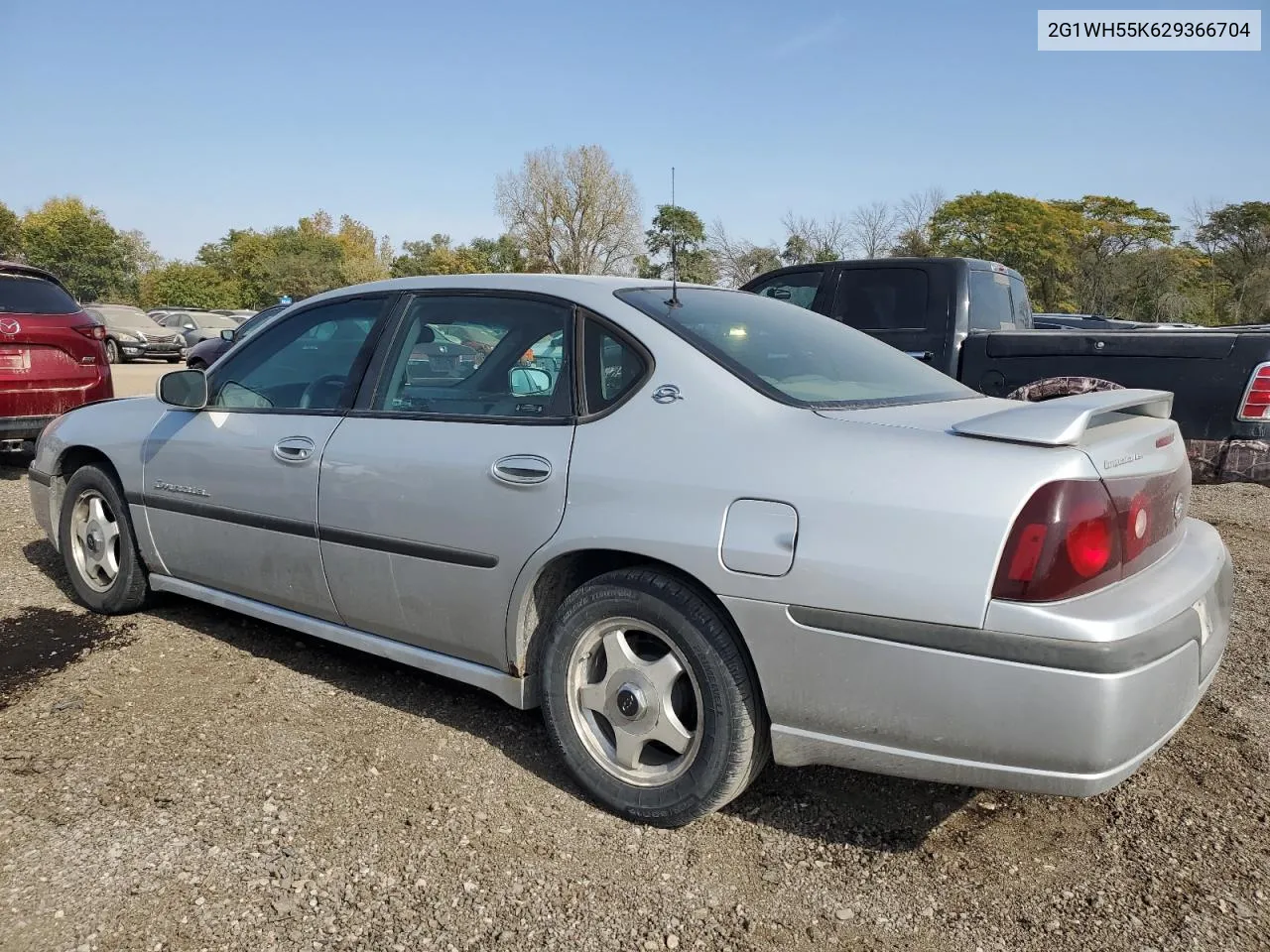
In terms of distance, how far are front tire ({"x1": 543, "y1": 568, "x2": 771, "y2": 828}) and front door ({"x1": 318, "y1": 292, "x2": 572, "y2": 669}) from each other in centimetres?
27

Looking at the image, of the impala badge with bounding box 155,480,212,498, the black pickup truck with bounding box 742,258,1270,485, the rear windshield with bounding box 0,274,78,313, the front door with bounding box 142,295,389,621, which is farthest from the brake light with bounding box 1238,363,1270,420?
the rear windshield with bounding box 0,274,78,313

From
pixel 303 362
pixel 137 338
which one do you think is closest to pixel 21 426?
pixel 303 362

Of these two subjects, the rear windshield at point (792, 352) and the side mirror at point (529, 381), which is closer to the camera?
the rear windshield at point (792, 352)

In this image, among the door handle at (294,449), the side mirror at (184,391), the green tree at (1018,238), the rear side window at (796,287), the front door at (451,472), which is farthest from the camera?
the green tree at (1018,238)

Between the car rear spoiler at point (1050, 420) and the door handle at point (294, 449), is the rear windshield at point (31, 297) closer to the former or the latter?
the door handle at point (294, 449)

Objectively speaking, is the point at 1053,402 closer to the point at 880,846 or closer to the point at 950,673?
the point at 950,673

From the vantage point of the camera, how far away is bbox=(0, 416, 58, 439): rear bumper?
7027 mm

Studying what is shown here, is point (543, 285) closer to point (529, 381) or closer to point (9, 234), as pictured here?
point (529, 381)

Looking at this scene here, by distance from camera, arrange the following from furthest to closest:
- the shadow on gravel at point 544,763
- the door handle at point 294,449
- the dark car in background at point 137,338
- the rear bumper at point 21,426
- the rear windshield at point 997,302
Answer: the dark car in background at point 137,338 → the rear bumper at point 21,426 → the rear windshield at point 997,302 → the door handle at point 294,449 → the shadow on gravel at point 544,763

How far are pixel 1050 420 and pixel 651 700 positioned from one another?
1.25 m

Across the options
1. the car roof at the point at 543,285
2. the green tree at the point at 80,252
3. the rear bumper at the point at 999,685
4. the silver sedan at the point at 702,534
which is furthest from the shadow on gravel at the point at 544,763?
the green tree at the point at 80,252

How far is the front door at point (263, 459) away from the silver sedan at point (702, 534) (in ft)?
0.05

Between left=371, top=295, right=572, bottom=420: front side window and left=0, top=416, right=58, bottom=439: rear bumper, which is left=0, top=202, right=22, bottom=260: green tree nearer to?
left=0, top=416, right=58, bottom=439: rear bumper

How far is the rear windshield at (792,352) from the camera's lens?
2.68 meters
